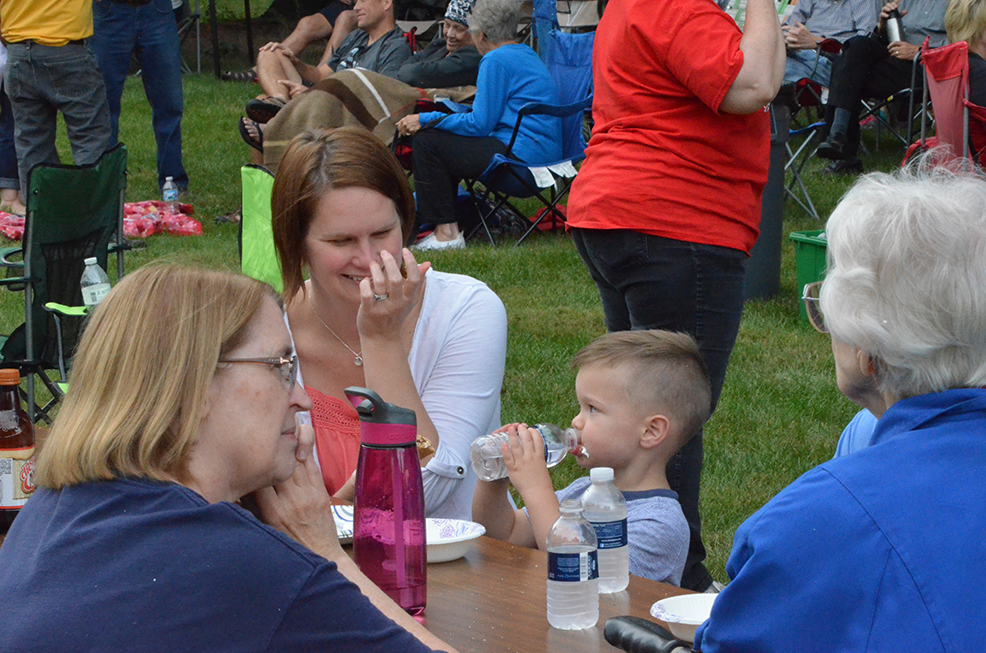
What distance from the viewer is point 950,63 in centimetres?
541

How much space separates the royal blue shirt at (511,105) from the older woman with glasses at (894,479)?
592 cm

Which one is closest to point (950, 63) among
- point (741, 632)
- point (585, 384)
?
point (585, 384)

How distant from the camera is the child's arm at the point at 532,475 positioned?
7.24 ft

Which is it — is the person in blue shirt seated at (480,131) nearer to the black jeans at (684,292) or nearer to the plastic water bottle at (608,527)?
the black jeans at (684,292)

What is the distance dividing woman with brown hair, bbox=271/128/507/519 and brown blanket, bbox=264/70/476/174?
207 inches

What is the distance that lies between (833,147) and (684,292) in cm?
665

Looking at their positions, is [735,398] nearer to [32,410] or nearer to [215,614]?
[32,410]

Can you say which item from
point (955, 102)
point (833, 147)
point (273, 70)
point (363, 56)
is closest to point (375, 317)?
point (955, 102)

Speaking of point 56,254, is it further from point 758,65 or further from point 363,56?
point 363,56

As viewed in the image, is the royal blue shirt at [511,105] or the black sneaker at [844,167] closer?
the royal blue shirt at [511,105]

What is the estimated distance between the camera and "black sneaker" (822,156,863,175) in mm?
9297

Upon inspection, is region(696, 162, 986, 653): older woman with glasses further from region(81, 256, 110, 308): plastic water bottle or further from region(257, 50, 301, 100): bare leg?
region(257, 50, 301, 100): bare leg

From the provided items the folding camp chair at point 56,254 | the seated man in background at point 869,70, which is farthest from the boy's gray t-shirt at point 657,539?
the seated man in background at point 869,70

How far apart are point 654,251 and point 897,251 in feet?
5.15
